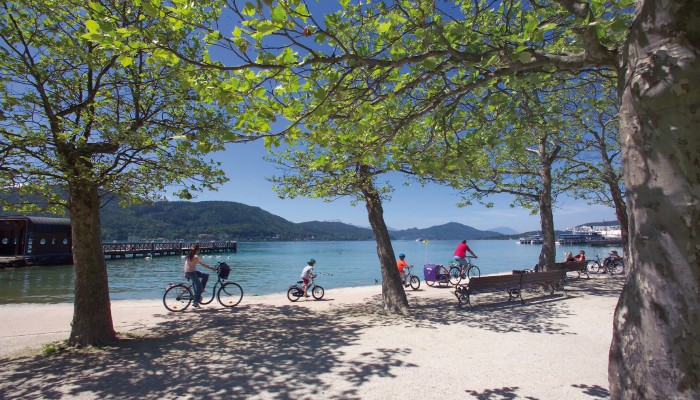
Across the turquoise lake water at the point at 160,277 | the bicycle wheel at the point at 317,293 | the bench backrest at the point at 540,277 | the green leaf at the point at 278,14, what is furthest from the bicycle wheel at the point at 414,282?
the green leaf at the point at 278,14

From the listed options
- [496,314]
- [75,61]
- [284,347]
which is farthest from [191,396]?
[496,314]

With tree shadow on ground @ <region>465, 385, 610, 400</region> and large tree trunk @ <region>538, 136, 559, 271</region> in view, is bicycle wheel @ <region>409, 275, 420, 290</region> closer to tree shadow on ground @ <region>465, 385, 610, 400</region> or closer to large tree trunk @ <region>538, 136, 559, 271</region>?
large tree trunk @ <region>538, 136, 559, 271</region>

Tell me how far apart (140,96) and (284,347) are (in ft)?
18.4

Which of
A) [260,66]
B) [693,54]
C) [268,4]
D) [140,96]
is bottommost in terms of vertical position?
[693,54]

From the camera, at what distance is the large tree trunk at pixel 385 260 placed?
1091cm

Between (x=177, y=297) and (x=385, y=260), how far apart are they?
21.6 ft

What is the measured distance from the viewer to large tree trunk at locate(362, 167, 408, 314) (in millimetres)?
10906

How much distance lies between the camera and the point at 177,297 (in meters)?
11.9

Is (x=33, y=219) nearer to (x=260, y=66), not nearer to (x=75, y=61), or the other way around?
(x=75, y=61)

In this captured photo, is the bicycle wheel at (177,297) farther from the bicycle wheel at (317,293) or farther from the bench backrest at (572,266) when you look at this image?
the bench backrest at (572,266)

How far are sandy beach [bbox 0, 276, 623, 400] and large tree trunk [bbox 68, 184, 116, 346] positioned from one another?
442 millimetres

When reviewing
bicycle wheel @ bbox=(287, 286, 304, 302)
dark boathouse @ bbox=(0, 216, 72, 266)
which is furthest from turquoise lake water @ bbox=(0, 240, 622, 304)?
bicycle wheel @ bbox=(287, 286, 304, 302)

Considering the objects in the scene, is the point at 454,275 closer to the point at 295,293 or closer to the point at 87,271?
the point at 295,293

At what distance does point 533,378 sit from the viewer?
5359 mm
